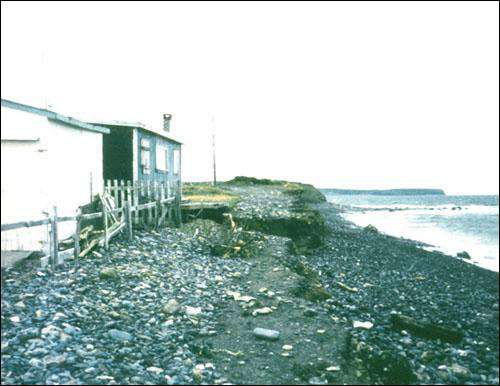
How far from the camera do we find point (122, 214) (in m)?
12.8

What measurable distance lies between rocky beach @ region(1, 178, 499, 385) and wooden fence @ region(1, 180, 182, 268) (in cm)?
47

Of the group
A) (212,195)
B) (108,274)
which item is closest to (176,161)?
(212,195)

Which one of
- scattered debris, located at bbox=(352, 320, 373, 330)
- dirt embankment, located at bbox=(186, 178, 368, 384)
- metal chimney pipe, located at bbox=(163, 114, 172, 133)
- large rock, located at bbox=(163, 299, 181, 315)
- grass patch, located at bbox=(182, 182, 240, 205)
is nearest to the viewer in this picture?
dirt embankment, located at bbox=(186, 178, 368, 384)

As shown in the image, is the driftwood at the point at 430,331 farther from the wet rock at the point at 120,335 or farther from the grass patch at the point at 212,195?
the grass patch at the point at 212,195

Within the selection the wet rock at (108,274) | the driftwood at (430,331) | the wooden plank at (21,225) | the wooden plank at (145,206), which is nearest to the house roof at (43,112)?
the wooden plank at (145,206)

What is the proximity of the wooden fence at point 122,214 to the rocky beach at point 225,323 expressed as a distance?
466 millimetres

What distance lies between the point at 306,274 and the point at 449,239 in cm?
2558

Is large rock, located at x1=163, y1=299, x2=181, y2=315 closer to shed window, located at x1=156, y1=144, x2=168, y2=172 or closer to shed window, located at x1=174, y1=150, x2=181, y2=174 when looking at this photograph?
shed window, located at x1=156, y1=144, x2=168, y2=172

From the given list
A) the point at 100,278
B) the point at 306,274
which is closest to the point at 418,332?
the point at 306,274

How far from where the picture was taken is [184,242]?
13.7 meters

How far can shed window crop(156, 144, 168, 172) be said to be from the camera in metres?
21.3

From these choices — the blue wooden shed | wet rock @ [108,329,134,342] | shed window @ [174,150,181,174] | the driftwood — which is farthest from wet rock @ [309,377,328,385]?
shed window @ [174,150,181,174]

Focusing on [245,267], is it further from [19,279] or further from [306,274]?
[19,279]

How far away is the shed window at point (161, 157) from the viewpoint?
69.8 feet
